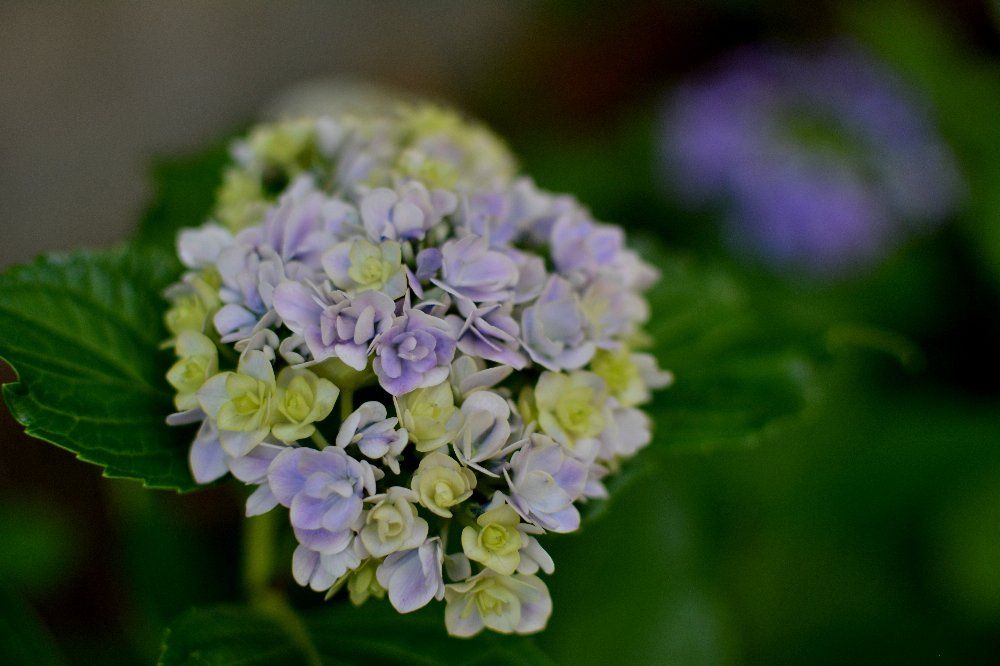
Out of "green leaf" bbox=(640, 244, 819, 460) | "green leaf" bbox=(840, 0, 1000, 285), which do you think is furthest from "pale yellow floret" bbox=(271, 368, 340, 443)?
"green leaf" bbox=(840, 0, 1000, 285)

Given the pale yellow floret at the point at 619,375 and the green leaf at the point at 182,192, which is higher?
the pale yellow floret at the point at 619,375

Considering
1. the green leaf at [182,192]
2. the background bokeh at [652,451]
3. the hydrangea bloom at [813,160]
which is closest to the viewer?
the green leaf at [182,192]

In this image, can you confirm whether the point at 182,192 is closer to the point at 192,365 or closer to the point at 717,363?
the point at 192,365

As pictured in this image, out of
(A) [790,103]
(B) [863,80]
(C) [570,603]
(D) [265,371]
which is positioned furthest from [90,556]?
(B) [863,80]

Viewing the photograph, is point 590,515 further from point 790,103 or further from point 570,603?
point 790,103

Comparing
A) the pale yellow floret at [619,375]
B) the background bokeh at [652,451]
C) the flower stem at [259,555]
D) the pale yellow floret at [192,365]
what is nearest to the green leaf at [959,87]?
the background bokeh at [652,451]

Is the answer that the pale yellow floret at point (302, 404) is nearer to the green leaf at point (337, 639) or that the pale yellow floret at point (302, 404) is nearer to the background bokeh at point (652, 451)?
the green leaf at point (337, 639)

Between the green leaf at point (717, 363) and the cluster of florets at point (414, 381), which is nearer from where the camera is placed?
the cluster of florets at point (414, 381)
